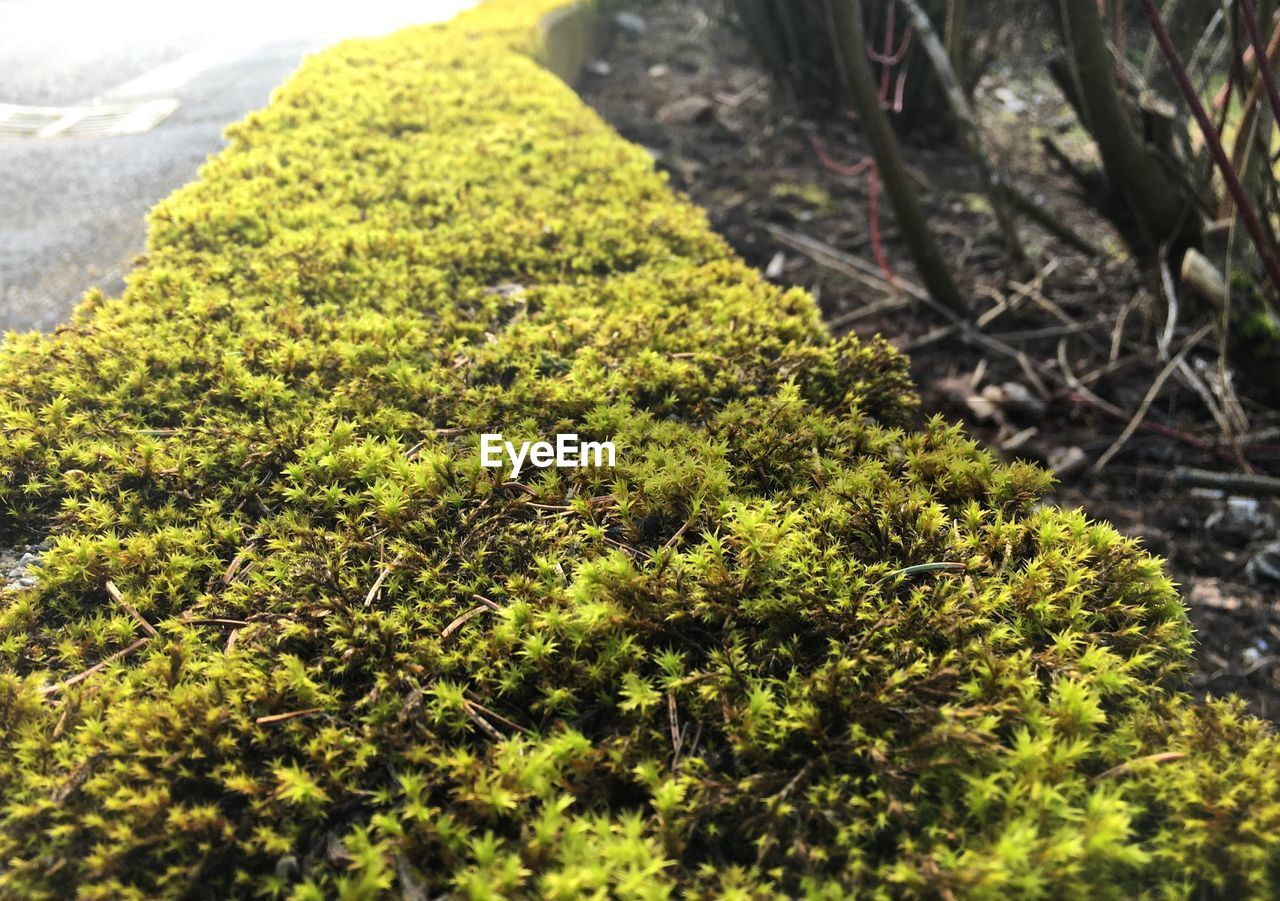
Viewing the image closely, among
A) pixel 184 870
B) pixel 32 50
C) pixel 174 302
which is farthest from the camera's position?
pixel 32 50

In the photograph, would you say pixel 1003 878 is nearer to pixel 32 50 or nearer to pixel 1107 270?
pixel 1107 270

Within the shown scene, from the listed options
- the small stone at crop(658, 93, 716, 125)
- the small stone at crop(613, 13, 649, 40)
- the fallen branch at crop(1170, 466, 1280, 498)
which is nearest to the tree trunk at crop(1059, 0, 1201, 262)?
the fallen branch at crop(1170, 466, 1280, 498)

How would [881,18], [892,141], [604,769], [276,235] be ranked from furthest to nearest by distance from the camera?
1. [881,18]
2. [892,141]
3. [276,235]
4. [604,769]

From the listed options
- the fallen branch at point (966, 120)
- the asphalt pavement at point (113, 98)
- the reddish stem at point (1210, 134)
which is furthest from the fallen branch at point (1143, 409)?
the asphalt pavement at point (113, 98)

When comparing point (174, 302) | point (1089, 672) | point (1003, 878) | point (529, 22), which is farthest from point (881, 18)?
point (1003, 878)

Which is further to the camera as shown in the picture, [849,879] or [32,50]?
[32,50]

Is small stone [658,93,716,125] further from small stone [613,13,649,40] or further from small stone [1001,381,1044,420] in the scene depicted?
small stone [1001,381,1044,420]
